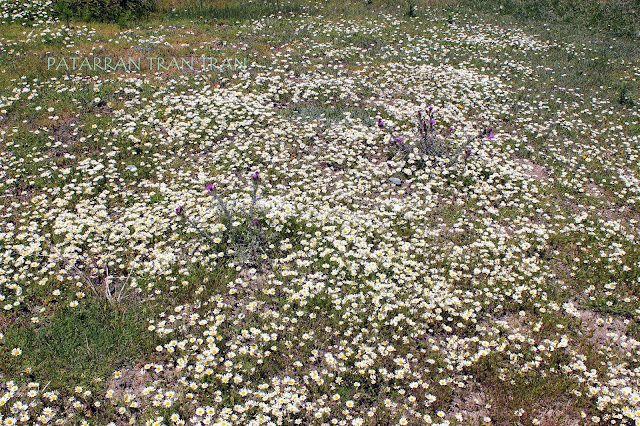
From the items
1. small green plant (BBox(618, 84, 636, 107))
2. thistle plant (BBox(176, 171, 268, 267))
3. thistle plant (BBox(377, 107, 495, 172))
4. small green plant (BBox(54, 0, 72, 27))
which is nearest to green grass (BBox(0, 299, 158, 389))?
thistle plant (BBox(176, 171, 268, 267))

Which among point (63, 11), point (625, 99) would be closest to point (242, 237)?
point (625, 99)

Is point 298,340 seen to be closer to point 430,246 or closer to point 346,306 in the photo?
point 346,306

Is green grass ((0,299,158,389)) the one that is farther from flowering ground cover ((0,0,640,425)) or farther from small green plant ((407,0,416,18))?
small green plant ((407,0,416,18))

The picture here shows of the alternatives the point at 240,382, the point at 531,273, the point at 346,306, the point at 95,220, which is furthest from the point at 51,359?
the point at 531,273

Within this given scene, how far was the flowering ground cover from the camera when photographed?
5.79 meters

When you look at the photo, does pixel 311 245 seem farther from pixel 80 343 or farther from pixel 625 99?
pixel 625 99

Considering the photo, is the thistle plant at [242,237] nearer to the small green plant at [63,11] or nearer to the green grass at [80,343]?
the green grass at [80,343]

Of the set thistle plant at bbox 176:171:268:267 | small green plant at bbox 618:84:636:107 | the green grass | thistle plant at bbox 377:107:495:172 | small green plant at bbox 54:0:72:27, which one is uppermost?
small green plant at bbox 54:0:72:27

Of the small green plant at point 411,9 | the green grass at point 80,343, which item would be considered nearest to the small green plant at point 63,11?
the small green plant at point 411,9

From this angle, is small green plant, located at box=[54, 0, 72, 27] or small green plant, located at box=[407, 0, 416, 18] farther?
small green plant, located at box=[407, 0, 416, 18]

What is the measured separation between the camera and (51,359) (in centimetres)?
598

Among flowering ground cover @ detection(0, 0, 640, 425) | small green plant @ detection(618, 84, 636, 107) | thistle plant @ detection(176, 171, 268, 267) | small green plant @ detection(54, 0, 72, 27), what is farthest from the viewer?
small green plant @ detection(54, 0, 72, 27)

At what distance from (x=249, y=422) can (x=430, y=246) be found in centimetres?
430

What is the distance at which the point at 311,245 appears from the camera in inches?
309
